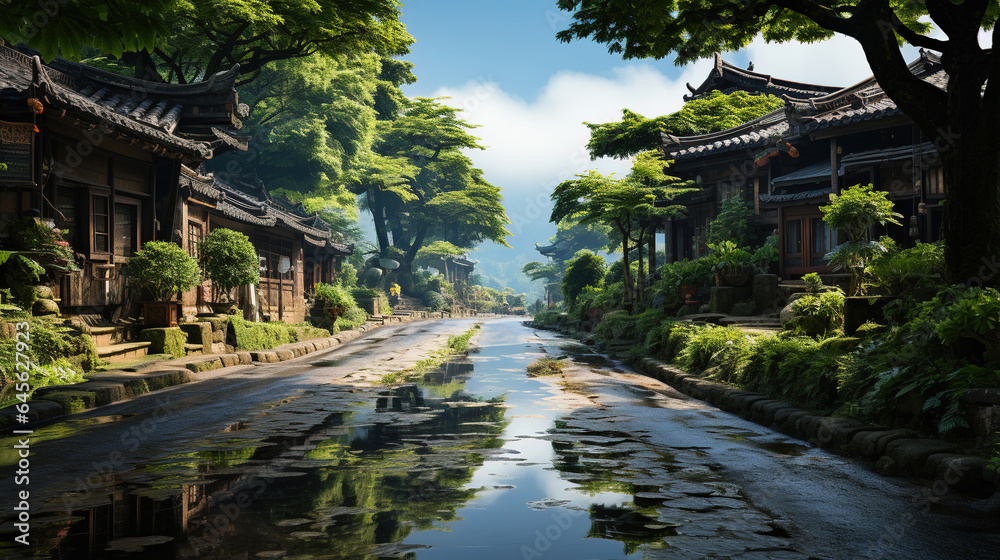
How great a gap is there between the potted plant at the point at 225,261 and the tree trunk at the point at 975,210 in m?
16.5

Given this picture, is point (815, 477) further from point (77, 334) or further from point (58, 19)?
point (77, 334)

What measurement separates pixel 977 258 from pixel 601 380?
662cm

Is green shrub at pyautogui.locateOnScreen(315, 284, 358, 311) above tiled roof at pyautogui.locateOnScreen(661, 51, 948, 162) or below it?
below

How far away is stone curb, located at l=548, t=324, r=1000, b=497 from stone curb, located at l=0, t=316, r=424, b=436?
861cm

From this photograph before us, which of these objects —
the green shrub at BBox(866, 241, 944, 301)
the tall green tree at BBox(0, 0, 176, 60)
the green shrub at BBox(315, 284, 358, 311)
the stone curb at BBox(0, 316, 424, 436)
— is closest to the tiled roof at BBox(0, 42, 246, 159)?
the stone curb at BBox(0, 316, 424, 436)

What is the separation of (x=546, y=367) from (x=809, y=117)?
471 inches

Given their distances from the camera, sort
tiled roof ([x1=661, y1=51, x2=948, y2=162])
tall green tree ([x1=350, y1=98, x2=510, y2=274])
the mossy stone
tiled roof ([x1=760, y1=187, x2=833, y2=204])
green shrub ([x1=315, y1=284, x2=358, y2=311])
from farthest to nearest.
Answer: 1. tall green tree ([x1=350, y1=98, x2=510, y2=274])
2. green shrub ([x1=315, y1=284, x2=358, y2=311])
3. tiled roof ([x1=760, y1=187, x2=833, y2=204])
4. tiled roof ([x1=661, y1=51, x2=948, y2=162])
5. the mossy stone

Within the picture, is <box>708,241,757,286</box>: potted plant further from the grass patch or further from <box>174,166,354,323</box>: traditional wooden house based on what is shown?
<box>174,166,354,323</box>: traditional wooden house

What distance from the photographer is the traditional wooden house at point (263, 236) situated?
19.7 meters

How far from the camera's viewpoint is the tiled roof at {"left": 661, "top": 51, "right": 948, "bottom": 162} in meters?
18.7

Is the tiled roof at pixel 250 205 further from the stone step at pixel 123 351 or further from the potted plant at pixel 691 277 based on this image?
the potted plant at pixel 691 277

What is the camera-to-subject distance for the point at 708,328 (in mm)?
13766

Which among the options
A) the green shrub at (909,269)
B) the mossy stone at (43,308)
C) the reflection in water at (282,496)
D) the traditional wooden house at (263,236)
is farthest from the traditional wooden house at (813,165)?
the mossy stone at (43,308)

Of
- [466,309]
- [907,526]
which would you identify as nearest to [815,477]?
[907,526]
